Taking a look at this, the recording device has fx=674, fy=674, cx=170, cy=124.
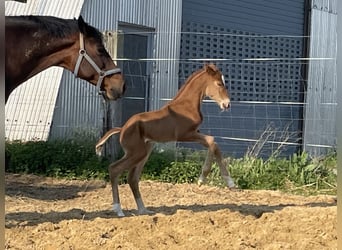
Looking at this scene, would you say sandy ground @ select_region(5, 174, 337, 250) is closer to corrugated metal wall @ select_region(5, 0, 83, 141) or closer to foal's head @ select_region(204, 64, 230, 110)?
foal's head @ select_region(204, 64, 230, 110)

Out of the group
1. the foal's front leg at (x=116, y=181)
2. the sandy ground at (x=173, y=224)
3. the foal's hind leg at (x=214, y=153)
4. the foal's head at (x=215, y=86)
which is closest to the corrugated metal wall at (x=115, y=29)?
the sandy ground at (x=173, y=224)

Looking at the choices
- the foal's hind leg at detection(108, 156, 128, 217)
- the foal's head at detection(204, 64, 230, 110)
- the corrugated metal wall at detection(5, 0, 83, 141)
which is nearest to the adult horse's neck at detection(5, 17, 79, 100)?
the foal's hind leg at detection(108, 156, 128, 217)

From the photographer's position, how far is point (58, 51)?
6.63 meters

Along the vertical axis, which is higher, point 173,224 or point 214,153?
point 214,153

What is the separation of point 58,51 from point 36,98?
26.6 ft

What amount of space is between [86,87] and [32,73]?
7.12 m

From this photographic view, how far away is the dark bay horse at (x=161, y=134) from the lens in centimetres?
745

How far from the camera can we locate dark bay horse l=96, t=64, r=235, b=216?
745 centimetres

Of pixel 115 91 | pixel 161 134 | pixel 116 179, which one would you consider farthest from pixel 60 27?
pixel 116 179

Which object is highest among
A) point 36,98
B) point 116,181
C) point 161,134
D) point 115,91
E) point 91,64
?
point 91,64

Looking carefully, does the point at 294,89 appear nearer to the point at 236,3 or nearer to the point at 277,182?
the point at 236,3

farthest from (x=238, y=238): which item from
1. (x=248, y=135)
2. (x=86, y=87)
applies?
(x=248, y=135)

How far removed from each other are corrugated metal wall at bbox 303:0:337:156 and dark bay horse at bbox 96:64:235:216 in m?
6.80

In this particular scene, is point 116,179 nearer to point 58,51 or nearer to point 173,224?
point 173,224
